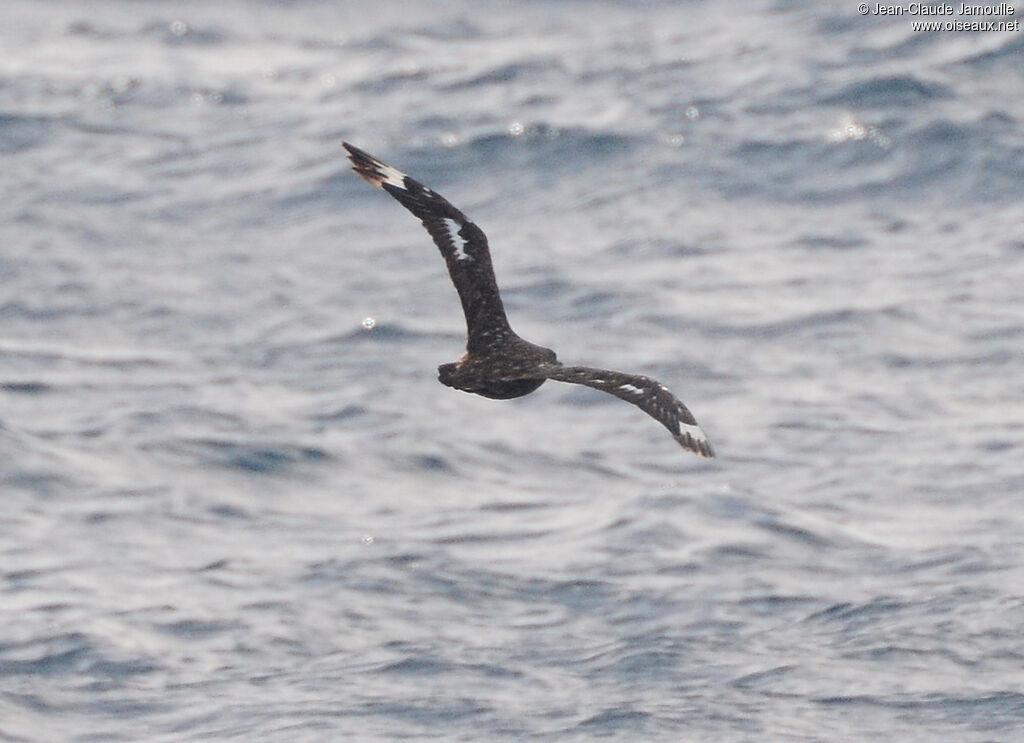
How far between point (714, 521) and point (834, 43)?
1400 cm

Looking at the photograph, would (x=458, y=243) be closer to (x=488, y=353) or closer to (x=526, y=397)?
(x=488, y=353)

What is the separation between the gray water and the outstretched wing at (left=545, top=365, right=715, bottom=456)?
6767mm

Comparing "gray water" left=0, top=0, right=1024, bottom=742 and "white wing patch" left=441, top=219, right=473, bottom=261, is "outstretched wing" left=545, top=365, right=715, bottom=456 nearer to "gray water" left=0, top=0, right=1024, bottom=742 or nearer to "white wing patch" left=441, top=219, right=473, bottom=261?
"white wing patch" left=441, top=219, right=473, bottom=261

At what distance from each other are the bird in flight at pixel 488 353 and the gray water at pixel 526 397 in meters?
5.93

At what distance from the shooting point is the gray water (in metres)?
17.4

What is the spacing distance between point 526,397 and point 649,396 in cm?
1323

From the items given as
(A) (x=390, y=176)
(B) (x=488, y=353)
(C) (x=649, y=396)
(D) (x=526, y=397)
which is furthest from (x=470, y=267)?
(D) (x=526, y=397)

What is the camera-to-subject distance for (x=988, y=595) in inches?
742

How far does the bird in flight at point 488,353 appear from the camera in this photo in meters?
9.88

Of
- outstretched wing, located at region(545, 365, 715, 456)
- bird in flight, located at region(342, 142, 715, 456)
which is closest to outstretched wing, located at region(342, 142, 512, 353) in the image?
bird in flight, located at region(342, 142, 715, 456)

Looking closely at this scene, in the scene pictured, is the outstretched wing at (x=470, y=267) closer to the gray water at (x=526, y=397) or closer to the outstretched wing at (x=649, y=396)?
the outstretched wing at (x=649, y=396)

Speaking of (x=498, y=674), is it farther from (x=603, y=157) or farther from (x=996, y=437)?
(x=603, y=157)

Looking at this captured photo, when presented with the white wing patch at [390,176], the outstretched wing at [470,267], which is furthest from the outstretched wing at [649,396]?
the white wing patch at [390,176]

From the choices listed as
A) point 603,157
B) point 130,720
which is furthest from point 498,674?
point 603,157
